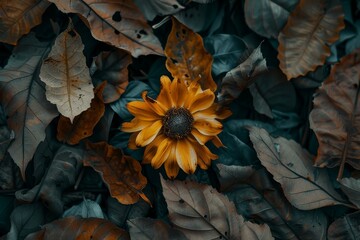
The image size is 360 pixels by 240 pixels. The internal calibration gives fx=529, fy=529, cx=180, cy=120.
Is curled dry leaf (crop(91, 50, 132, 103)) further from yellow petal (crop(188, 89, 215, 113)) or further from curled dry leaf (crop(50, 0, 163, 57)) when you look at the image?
yellow petal (crop(188, 89, 215, 113))

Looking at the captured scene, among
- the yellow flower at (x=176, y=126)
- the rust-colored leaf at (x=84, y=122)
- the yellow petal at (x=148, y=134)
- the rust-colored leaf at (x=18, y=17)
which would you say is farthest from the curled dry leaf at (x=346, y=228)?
the rust-colored leaf at (x=18, y=17)

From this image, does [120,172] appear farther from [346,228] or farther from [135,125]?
[346,228]

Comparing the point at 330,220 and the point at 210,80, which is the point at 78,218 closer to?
the point at 210,80

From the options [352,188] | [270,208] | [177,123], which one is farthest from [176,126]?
[352,188]

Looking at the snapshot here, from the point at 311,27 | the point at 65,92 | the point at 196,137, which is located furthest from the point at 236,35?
the point at 65,92

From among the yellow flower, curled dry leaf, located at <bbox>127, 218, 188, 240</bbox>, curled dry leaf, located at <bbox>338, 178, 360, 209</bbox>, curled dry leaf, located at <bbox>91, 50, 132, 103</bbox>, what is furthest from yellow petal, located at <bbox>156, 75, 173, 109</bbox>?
curled dry leaf, located at <bbox>338, 178, 360, 209</bbox>

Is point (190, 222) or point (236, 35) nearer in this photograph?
point (190, 222)
